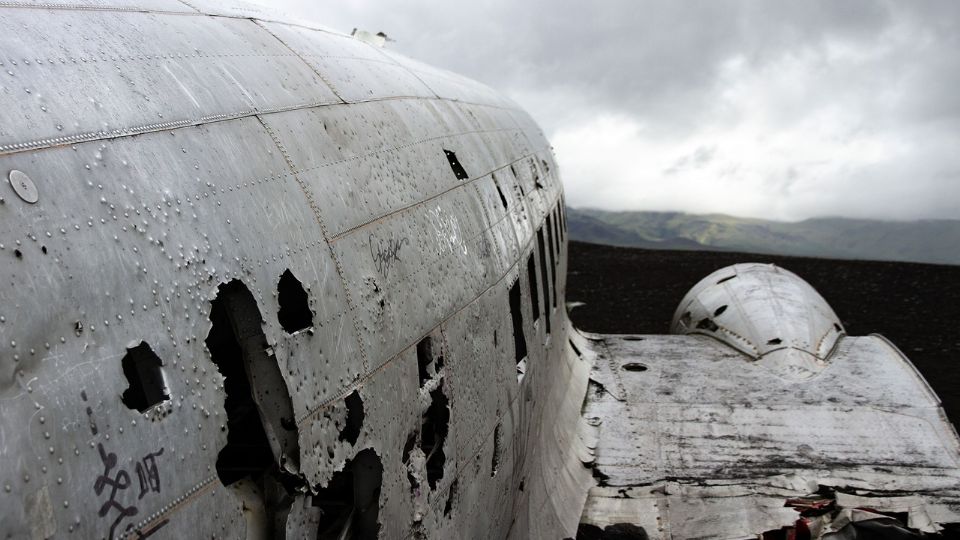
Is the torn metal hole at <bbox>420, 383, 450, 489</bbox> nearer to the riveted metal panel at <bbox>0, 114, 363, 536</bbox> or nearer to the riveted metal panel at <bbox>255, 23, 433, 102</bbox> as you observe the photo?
the riveted metal panel at <bbox>0, 114, 363, 536</bbox>

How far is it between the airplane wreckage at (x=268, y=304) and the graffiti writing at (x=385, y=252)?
20 mm

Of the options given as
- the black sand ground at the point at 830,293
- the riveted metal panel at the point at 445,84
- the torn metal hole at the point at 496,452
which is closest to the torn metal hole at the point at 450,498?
the torn metal hole at the point at 496,452

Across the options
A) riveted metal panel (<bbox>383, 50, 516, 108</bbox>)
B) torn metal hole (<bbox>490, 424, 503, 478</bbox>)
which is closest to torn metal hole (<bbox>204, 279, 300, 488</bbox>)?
torn metal hole (<bbox>490, 424, 503, 478</bbox>)

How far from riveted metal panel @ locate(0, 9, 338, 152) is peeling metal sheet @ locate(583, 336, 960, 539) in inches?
240

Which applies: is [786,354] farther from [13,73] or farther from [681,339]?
[13,73]

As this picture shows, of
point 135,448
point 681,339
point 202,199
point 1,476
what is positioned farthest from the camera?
point 681,339

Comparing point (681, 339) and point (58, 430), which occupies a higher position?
point (58, 430)

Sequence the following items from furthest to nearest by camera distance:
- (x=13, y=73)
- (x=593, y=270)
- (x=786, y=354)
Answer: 1. (x=593, y=270)
2. (x=786, y=354)
3. (x=13, y=73)

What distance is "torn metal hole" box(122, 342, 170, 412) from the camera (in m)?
2.67

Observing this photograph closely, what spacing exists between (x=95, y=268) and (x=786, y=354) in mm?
11175

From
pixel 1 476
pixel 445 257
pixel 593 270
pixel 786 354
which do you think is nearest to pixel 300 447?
pixel 1 476

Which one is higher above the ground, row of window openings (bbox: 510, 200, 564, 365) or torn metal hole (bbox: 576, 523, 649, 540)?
row of window openings (bbox: 510, 200, 564, 365)

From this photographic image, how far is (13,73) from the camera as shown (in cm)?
276

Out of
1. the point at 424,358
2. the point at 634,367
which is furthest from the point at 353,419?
the point at 634,367
